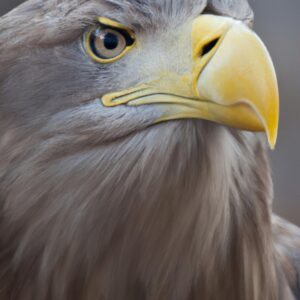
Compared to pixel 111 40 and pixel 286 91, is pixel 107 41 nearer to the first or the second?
pixel 111 40

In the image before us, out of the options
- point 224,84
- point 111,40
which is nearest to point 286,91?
point 111,40

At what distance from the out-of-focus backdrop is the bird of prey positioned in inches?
103

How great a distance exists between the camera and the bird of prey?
1692 mm

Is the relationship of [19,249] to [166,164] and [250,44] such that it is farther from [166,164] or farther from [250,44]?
[250,44]

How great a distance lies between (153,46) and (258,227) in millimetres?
434

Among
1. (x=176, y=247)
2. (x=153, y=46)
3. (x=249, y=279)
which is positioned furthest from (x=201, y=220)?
(x=153, y=46)

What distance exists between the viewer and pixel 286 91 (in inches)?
178

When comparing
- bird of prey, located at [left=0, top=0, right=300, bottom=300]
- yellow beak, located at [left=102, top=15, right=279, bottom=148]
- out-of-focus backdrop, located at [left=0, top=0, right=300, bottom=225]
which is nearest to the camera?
yellow beak, located at [left=102, top=15, right=279, bottom=148]

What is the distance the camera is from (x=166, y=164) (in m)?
1.71

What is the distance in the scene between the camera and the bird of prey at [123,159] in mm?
1692

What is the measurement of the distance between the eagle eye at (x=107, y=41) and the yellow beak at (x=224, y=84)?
11cm

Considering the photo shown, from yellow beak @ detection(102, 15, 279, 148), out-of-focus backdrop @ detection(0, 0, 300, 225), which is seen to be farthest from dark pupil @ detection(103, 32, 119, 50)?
out-of-focus backdrop @ detection(0, 0, 300, 225)

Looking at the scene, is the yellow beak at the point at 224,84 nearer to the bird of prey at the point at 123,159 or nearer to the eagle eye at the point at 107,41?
the bird of prey at the point at 123,159

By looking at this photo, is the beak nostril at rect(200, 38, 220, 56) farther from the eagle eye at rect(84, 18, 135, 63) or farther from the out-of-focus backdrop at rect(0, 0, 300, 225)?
the out-of-focus backdrop at rect(0, 0, 300, 225)
